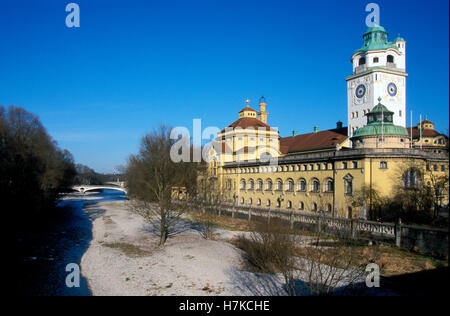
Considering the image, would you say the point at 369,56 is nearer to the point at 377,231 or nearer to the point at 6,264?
the point at 377,231

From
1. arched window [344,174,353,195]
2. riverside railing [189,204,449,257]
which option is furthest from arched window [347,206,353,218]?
riverside railing [189,204,449,257]

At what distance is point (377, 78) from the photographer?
5669 cm

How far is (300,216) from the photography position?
31141 mm

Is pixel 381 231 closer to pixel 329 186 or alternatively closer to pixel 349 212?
pixel 349 212

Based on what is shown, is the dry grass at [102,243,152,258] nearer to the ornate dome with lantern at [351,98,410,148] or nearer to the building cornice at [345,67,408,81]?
the ornate dome with lantern at [351,98,410,148]

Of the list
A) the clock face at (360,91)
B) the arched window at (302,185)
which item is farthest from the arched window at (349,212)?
the clock face at (360,91)

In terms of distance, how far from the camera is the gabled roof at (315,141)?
51781mm

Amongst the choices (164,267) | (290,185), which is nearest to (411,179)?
(290,185)

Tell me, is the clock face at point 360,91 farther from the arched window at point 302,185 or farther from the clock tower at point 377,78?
the arched window at point 302,185

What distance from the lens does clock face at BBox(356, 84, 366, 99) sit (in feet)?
193

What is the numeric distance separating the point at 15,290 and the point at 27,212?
16048 mm

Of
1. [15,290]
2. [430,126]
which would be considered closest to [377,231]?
[15,290]

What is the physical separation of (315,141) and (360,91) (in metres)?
14.6

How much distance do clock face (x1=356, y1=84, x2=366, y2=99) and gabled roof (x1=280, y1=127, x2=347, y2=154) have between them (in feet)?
24.0
